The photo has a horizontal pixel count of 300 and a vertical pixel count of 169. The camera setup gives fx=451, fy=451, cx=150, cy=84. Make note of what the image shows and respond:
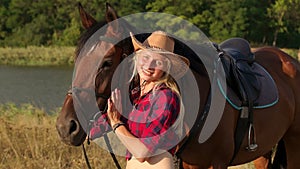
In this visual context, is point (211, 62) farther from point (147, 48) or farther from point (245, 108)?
point (147, 48)

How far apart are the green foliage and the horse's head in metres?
38.0

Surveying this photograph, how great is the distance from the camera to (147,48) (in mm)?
2268

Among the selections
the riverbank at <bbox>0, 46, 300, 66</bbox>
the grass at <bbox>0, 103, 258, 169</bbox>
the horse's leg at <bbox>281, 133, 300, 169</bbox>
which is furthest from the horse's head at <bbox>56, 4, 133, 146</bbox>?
the riverbank at <bbox>0, 46, 300, 66</bbox>

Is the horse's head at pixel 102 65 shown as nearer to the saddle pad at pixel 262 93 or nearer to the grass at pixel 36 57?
the saddle pad at pixel 262 93

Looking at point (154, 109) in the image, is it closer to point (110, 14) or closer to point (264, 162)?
point (110, 14)

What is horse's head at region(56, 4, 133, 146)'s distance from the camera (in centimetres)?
229

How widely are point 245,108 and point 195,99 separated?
53 centimetres

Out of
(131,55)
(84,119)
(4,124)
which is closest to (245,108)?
(131,55)

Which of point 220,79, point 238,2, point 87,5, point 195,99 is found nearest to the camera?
point 195,99

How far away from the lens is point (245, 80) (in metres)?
3.09

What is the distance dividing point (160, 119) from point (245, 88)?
3.36 ft

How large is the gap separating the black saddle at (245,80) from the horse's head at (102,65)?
724 millimetres

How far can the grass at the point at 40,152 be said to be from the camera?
4.98m

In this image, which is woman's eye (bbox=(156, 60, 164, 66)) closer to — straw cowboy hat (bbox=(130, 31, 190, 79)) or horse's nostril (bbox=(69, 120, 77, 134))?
straw cowboy hat (bbox=(130, 31, 190, 79))
